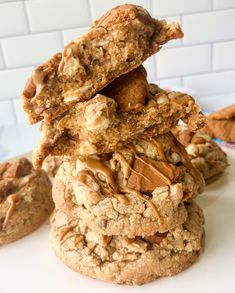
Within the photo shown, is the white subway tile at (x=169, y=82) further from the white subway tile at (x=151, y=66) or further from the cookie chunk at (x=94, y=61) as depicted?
the cookie chunk at (x=94, y=61)

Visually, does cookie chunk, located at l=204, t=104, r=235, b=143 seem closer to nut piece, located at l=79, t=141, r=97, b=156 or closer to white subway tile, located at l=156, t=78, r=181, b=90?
white subway tile, located at l=156, t=78, r=181, b=90

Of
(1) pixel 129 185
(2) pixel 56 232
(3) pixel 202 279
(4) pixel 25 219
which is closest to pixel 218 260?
(3) pixel 202 279

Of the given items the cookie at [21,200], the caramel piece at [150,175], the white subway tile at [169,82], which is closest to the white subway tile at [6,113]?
the white subway tile at [169,82]

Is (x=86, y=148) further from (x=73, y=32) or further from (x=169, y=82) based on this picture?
(x=169, y=82)

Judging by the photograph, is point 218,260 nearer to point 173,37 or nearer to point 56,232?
point 56,232

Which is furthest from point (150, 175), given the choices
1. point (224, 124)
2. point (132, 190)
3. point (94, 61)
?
point (224, 124)

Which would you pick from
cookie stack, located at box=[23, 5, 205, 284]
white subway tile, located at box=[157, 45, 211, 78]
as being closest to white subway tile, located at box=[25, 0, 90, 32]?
white subway tile, located at box=[157, 45, 211, 78]
